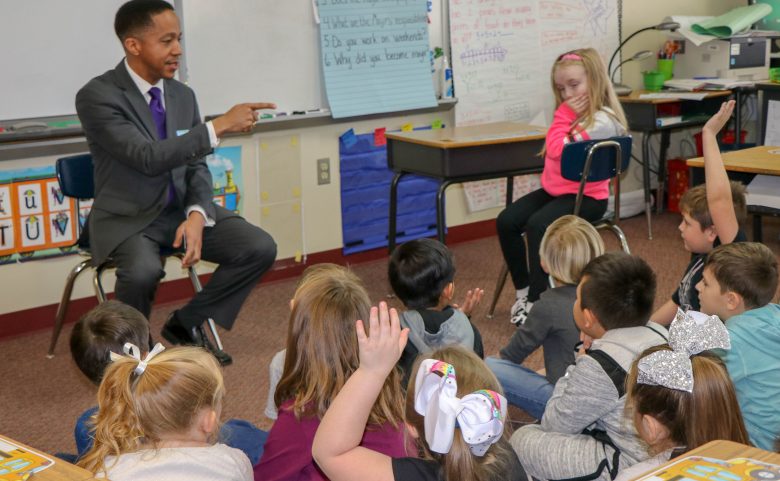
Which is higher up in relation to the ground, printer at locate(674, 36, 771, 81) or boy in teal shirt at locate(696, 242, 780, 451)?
printer at locate(674, 36, 771, 81)

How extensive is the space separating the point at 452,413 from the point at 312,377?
478mm

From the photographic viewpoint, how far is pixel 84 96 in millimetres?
3338

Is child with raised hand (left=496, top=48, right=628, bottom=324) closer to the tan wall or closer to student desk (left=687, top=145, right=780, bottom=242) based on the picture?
student desk (left=687, top=145, right=780, bottom=242)

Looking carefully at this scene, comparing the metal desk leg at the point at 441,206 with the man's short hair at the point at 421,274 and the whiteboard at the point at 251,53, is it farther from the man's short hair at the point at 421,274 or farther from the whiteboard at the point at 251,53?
the man's short hair at the point at 421,274

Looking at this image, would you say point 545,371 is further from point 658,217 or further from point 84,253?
point 658,217

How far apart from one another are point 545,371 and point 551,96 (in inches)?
119

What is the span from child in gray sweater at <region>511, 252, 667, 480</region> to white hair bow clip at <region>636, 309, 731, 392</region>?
32cm

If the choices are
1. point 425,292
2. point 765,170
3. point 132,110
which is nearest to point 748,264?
point 425,292

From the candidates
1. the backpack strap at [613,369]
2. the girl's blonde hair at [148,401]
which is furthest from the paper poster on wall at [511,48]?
the girl's blonde hair at [148,401]

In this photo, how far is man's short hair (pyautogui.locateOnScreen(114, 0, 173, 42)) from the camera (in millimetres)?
3352

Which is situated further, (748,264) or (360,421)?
(748,264)

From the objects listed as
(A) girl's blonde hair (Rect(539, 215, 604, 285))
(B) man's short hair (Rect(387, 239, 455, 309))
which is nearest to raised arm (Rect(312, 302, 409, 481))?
(B) man's short hair (Rect(387, 239, 455, 309))

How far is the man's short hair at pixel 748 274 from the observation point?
92.1 inches

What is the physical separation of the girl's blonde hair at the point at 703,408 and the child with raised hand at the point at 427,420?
0.91 ft
